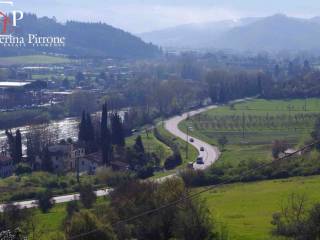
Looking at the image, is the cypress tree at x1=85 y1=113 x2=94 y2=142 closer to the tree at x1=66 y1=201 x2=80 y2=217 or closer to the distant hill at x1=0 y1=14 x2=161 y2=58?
the tree at x1=66 y1=201 x2=80 y2=217

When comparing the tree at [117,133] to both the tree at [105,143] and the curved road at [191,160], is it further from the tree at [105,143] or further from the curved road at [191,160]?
the curved road at [191,160]

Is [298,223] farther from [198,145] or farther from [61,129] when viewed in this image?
[61,129]

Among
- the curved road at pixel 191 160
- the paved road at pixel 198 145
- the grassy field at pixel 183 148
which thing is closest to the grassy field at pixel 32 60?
the curved road at pixel 191 160

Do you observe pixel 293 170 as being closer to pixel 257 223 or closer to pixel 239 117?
pixel 257 223

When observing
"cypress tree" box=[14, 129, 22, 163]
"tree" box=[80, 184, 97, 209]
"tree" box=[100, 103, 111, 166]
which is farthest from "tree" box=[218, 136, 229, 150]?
"tree" box=[80, 184, 97, 209]

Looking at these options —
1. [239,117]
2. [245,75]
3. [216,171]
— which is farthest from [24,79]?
[216,171]
